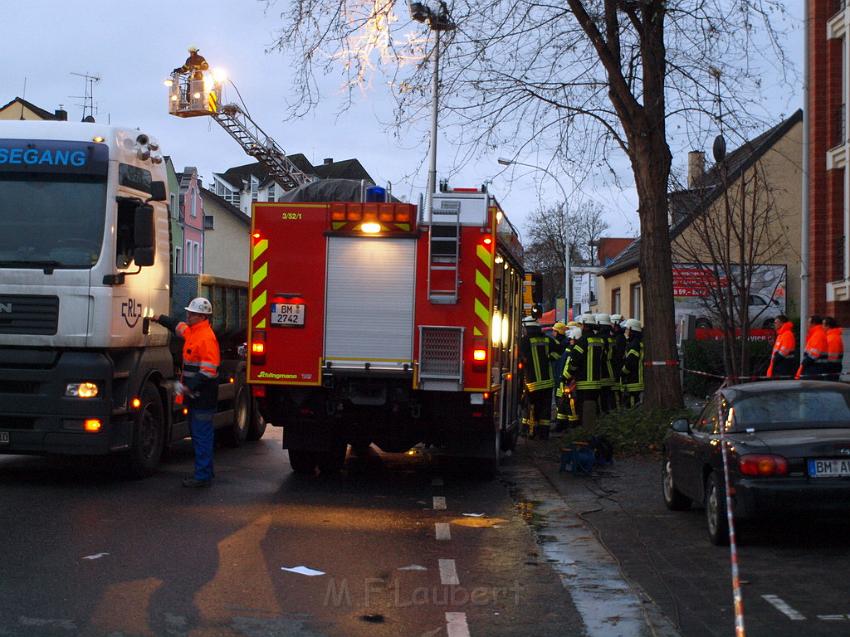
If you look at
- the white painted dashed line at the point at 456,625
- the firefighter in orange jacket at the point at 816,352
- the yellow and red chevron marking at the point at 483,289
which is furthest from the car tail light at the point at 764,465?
the firefighter in orange jacket at the point at 816,352

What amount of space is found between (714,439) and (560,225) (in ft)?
200

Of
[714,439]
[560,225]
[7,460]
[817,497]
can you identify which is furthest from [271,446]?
[560,225]

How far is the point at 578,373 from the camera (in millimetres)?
18000

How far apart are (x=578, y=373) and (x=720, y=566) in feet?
33.2

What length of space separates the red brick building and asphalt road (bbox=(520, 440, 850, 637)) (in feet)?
48.1

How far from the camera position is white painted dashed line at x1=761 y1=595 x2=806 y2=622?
6379 millimetres

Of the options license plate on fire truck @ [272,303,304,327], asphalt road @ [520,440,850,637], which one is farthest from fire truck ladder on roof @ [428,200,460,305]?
asphalt road @ [520,440,850,637]

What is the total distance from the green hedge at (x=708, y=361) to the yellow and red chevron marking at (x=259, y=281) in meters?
17.3

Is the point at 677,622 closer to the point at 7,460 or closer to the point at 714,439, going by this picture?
the point at 714,439

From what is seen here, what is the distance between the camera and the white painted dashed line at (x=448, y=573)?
24.3 ft

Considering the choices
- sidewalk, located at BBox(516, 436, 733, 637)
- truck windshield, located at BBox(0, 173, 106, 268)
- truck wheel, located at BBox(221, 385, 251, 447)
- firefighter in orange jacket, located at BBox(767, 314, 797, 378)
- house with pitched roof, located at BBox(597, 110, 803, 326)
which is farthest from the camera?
house with pitched roof, located at BBox(597, 110, 803, 326)

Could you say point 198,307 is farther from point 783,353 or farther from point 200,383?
point 783,353

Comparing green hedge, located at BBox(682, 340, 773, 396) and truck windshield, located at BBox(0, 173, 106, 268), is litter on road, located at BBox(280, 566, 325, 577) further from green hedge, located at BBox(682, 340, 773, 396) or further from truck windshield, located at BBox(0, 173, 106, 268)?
green hedge, located at BBox(682, 340, 773, 396)

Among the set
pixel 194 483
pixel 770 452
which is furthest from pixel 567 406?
pixel 770 452
